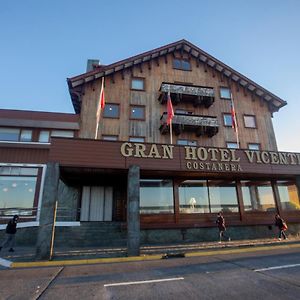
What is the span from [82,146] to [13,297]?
7.65 meters

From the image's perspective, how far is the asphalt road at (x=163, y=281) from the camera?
18.8 feet

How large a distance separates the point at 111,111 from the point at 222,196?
12.0 meters

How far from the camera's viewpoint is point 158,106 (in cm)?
2258

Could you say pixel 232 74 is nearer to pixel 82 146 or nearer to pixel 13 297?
pixel 82 146

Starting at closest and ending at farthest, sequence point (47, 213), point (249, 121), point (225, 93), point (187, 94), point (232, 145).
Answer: point (47, 213) → point (187, 94) → point (232, 145) → point (249, 121) → point (225, 93)

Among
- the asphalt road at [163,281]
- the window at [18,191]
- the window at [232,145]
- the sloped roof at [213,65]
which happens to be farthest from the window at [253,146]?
the window at [18,191]

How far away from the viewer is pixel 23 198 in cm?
1778

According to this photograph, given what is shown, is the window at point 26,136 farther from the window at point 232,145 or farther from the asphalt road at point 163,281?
the window at point 232,145

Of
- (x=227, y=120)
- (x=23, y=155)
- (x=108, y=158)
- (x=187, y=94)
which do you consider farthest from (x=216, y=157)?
(x=23, y=155)

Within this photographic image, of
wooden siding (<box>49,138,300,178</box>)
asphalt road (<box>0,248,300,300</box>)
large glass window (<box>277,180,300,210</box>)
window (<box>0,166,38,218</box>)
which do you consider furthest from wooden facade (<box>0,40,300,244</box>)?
asphalt road (<box>0,248,300,300</box>)

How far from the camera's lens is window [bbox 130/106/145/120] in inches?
853

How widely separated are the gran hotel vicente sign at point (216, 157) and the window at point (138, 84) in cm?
1113

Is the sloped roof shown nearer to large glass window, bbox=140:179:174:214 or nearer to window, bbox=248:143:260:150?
window, bbox=248:143:260:150

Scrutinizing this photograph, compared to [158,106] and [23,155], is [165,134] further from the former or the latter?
[23,155]
